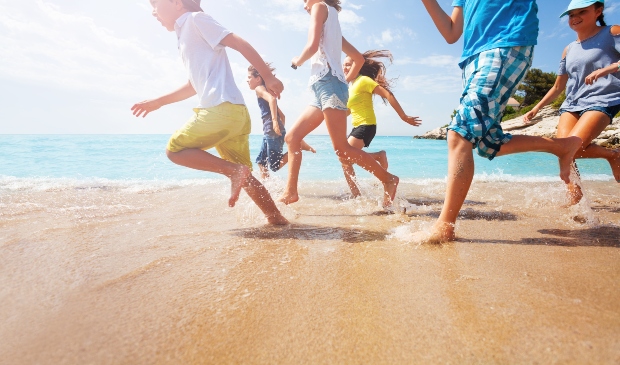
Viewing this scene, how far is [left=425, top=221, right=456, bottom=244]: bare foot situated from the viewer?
192 centimetres

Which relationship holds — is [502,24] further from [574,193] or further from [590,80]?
[574,193]

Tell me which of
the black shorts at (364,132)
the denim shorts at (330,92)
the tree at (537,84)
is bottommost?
the black shorts at (364,132)

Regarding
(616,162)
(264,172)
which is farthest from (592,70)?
(264,172)

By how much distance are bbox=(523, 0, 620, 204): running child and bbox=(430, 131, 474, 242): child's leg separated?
164 cm

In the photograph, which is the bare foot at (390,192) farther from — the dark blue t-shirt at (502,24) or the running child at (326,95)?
the dark blue t-shirt at (502,24)

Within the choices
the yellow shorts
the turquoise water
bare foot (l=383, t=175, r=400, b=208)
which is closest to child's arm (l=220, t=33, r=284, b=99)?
the yellow shorts

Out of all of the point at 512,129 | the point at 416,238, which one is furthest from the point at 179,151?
the point at 512,129

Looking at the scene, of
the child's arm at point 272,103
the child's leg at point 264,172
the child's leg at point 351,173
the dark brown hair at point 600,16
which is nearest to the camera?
the dark brown hair at point 600,16

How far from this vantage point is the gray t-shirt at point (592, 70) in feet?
9.83

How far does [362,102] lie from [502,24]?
2325 millimetres

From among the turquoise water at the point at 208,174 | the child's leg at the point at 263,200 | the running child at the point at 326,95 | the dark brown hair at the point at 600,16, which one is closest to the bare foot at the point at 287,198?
the running child at the point at 326,95

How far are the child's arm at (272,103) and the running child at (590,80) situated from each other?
3199 mm

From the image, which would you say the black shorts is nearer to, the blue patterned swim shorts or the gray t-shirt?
the gray t-shirt

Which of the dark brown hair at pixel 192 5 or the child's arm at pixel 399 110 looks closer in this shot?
the dark brown hair at pixel 192 5
